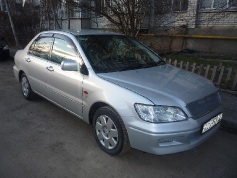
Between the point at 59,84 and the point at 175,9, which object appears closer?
the point at 59,84

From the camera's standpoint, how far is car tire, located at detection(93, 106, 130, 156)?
2960 millimetres

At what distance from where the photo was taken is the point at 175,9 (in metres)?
8.81

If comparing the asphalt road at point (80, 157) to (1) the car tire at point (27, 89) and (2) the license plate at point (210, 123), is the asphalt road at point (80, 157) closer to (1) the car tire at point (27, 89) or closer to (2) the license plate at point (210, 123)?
(2) the license plate at point (210, 123)

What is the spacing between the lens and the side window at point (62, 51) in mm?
3737

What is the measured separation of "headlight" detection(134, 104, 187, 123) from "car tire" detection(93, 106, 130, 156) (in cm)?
34

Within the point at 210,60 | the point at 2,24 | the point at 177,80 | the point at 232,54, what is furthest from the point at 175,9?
the point at 2,24

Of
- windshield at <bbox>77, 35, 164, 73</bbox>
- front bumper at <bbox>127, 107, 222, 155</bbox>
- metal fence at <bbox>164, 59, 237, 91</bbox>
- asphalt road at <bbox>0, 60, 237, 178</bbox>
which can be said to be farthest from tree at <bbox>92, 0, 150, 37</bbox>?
front bumper at <bbox>127, 107, 222, 155</bbox>

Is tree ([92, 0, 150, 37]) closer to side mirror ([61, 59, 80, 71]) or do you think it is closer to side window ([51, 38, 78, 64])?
side window ([51, 38, 78, 64])

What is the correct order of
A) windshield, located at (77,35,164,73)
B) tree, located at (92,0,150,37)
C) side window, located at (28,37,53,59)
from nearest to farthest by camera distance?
windshield, located at (77,35,164,73)
side window, located at (28,37,53,59)
tree, located at (92,0,150,37)

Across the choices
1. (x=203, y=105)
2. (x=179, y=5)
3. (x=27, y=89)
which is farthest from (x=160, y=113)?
(x=179, y=5)

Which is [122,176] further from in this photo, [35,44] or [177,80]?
[35,44]

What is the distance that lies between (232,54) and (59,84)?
8.30 meters

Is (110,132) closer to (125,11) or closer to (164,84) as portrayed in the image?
(164,84)

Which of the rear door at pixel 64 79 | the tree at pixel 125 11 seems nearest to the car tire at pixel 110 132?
the rear door at pixel 64 79
